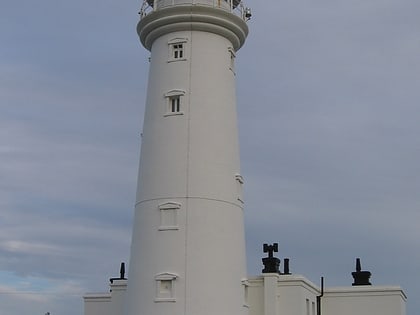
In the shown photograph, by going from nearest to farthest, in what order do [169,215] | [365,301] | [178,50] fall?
[169,215] → [178,50] → [365,301]

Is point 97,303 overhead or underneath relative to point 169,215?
underneath

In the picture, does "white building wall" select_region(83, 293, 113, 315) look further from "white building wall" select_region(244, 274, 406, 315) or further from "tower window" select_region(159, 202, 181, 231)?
"tower window" select_region(159, 202, 181, 231)

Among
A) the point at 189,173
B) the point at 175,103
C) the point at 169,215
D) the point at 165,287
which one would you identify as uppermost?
the point at 175,103

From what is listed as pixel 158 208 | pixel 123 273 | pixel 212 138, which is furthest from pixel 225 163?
pixel 123 273

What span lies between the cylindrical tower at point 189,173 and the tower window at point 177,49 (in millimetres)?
32

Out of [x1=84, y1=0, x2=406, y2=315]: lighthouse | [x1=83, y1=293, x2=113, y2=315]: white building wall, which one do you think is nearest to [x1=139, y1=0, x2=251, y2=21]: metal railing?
[x1=84, y1=0, x2=406, y2=315]: lighthouse

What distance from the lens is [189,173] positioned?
2131 cm

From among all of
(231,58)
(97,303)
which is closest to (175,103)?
(231,58)

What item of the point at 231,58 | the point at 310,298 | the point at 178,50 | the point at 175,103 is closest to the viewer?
the point at 175,103

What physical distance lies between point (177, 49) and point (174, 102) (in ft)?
5.83

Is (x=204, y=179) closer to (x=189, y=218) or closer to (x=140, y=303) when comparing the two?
(x=189, y=218)

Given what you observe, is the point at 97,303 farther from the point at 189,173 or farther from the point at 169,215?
the point at 189,173

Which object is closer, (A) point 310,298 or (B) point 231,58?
(B) point 231,58

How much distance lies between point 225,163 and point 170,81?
124 inches
